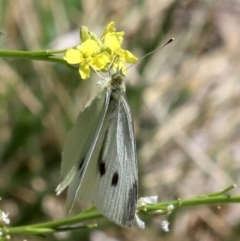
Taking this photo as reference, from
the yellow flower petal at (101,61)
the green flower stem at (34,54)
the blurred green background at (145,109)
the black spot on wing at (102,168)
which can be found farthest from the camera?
the blurred green background at (145,109)

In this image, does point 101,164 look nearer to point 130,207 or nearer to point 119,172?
point 119,172

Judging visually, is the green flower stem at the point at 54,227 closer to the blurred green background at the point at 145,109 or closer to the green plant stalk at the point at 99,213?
the green plant stalk at the point at 99,213

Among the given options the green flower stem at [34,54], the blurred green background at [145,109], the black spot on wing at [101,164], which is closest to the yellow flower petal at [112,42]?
the green flower stem at [34,54]

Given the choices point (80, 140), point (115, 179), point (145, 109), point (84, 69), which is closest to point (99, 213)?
point (115, 179)

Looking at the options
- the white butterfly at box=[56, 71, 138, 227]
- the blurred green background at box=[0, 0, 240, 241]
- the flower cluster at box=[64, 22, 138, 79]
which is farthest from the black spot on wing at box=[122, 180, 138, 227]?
the blurred green background at box=[0, 0, 240, 241]

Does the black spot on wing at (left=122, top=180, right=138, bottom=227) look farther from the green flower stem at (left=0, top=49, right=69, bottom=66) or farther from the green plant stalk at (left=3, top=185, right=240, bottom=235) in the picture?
the green flower stem at (left=0, top=49, right=69, bottom=66)

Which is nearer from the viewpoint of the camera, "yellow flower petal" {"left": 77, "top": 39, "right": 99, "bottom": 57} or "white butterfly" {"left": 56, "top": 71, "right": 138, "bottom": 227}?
"yellow flower petal" {"left": 77, "top": 39, "right": 99, "bottom": 57}

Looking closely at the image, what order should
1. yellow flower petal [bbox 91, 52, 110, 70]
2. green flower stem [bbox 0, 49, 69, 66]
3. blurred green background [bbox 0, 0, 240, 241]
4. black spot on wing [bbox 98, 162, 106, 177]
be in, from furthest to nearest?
blurred green background [bbox 0, 0, 240, 241], black spot on wing [bbox 98, 162, 106, 177], yellow flower petal [bbox 91, 52, 110, 70], green flower stem [bbox 0, 49, 69, 66]
